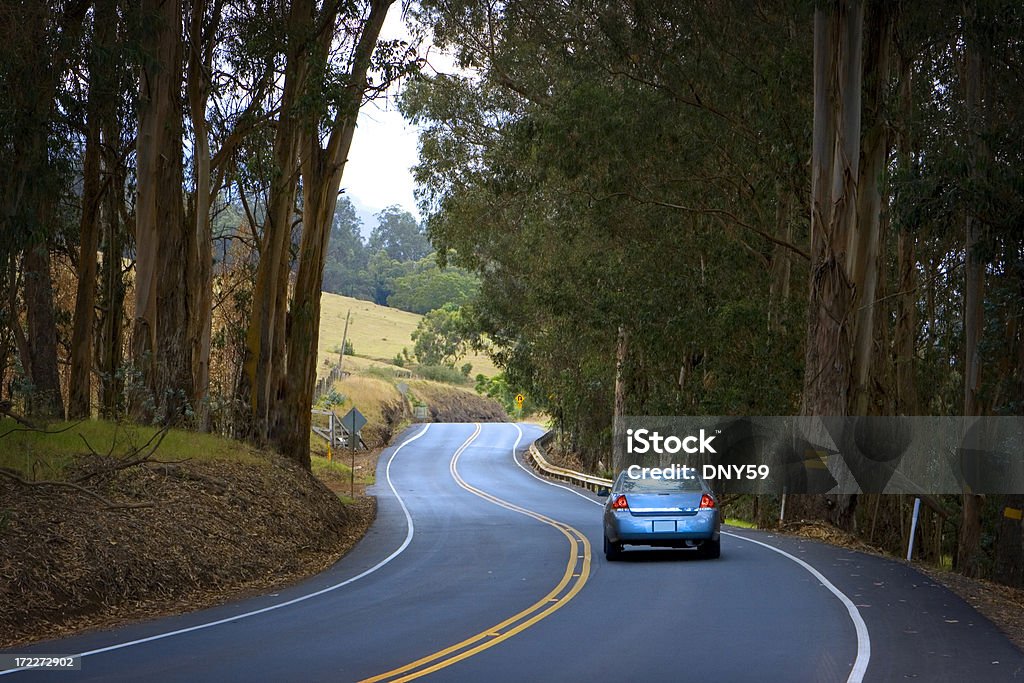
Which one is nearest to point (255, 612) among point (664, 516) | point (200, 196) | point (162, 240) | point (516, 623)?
→ point (516, 623)

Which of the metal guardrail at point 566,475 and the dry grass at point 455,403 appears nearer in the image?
the metal guardrail at point 566,475

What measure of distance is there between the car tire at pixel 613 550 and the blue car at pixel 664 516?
102 mm

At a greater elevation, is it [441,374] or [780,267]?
[780,267]

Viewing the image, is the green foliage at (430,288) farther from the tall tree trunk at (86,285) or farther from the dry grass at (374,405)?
the tall tree trunk at (86,285)

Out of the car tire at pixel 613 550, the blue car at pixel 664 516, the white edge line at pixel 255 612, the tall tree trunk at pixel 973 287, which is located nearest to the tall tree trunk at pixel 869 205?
the tall tree trunk at pixel 973 287

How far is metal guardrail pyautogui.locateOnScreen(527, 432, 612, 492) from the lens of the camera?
44138 mm

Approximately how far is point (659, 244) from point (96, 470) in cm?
1866

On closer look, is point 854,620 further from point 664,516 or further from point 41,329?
point 41,329

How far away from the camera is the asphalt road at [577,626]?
32.4ft

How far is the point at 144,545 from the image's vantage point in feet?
52.4

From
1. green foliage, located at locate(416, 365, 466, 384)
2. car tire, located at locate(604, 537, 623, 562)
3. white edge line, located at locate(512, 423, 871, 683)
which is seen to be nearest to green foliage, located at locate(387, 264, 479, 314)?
green foliage, located at locate(416, 365, 466, 384)

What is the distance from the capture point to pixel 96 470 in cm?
1720

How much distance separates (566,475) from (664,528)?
32636 millimetres

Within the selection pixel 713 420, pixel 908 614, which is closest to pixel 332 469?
pixel 713 420
